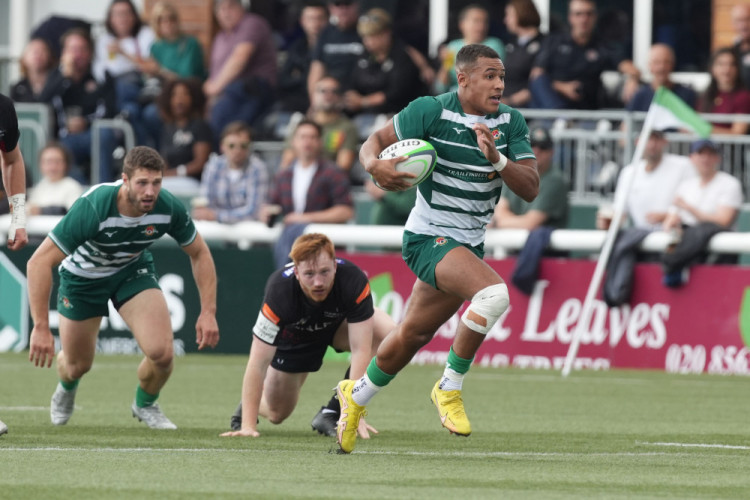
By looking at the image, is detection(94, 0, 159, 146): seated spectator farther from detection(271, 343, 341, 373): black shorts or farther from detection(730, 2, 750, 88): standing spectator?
detection(271, 343, 341, 373): black shorts

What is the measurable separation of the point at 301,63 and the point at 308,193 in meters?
3.25

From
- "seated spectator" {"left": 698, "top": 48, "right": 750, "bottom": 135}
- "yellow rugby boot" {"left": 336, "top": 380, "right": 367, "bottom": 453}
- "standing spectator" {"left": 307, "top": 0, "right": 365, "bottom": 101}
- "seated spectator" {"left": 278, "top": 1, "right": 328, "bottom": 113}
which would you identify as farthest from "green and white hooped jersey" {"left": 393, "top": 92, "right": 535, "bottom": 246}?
"seated spectator" {"left": 278, "top": 1, "right": 328, "bottom": 113}

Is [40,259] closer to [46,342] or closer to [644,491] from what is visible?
[46,342]

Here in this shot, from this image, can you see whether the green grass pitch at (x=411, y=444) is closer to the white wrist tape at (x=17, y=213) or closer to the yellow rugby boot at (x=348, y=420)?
the yellow rugby boot at (x=348, y=420)

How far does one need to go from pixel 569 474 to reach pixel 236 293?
30.6ft

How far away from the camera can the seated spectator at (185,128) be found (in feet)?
57.4

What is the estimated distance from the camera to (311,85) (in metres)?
17.7

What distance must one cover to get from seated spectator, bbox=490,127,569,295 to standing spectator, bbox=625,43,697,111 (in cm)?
Answer: 135

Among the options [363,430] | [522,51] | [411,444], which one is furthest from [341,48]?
[411,444]

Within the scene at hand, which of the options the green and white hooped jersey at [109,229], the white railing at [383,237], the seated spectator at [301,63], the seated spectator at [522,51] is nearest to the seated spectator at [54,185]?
the white railing at [383,237]

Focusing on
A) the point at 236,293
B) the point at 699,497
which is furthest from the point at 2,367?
the point at 699,497

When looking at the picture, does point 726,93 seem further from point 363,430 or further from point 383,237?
point 363,430

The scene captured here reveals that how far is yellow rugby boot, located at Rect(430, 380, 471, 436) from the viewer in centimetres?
825

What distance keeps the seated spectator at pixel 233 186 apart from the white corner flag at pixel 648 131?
→ 380 centimetres
